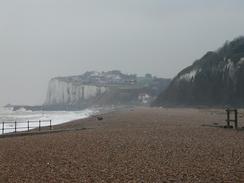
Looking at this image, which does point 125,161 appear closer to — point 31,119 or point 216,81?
point 31,119

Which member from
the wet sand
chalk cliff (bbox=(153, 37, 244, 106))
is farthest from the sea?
chalk cliff (bbox=(153, 37, 244, 106))

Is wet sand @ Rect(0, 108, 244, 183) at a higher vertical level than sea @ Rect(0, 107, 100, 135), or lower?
higher

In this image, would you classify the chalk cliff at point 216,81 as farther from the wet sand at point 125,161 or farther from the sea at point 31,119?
the wet sand at point 125,161

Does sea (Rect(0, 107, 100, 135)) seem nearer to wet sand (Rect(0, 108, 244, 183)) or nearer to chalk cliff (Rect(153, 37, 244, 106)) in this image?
wet sand (Rect(0, 108, 244, 183))

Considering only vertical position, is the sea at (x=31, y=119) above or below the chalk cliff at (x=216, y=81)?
below

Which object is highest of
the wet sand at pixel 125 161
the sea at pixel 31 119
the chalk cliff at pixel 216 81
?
the chalk cliff at pixel 216 81

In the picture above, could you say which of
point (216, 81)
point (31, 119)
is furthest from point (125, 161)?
point (216, 81)

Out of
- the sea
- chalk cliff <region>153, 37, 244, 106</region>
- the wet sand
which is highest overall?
chalk cliff <region>153, 37, 244, 106</region>

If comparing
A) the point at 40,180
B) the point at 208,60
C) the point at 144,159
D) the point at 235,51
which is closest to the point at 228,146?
the point at 144,159

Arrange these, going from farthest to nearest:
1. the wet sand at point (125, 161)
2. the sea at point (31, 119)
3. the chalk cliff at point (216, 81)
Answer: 1. the chalk cliff at point (216, 81)
2. the sea at point (31, 119)
3. the wet sand at point (125, 161)

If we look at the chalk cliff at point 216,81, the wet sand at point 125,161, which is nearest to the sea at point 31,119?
the wet sand at point 125,161

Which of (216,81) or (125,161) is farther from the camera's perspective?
(216,81)

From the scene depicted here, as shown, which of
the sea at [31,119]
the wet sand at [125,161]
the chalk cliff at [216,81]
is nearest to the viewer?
the wet sand at [125,161]

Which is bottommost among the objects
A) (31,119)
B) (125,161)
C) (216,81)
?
(31,119)
